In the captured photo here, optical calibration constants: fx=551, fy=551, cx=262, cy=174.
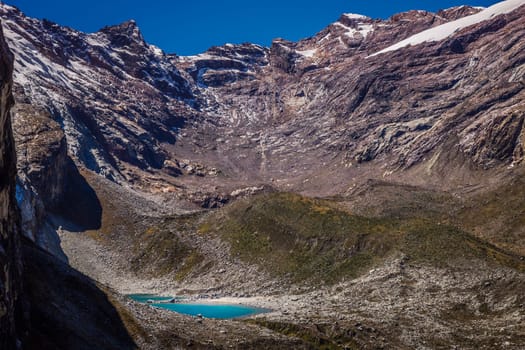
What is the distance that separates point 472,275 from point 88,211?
Result: 127m

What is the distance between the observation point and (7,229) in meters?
49.6

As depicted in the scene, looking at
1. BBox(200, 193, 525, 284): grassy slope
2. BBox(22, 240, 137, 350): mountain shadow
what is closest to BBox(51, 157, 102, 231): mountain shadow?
BBox(200, 193, 525, 284): grassy slope

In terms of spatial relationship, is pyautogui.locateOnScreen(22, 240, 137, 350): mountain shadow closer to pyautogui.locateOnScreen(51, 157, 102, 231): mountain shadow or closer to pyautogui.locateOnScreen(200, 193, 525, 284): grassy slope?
pyautogui.locateOnScreen(200, 193, 525, 284): grassy slope

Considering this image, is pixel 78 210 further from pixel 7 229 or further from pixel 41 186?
pixel 7 229

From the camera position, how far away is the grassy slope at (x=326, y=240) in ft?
371

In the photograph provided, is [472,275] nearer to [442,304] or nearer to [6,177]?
[442,304]

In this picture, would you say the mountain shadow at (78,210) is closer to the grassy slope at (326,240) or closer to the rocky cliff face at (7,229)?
the grassy slope at (326,240)

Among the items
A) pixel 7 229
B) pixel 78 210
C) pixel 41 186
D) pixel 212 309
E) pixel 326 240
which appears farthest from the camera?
pixel 78 210

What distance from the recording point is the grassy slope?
113 m

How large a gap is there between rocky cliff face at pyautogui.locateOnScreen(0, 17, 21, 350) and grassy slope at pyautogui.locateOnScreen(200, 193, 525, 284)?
75.2m

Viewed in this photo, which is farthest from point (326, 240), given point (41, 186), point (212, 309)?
point (41, 186)

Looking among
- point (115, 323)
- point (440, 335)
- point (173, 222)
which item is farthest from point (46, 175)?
point (440, 335)

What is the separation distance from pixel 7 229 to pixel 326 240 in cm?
8969

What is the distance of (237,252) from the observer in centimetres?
13800
